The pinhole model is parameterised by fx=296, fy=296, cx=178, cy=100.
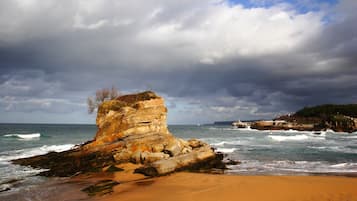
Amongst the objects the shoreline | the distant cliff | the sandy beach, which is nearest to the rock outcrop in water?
the shoreline

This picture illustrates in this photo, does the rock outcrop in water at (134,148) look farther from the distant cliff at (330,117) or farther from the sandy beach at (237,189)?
the distant cliff at (330,117)

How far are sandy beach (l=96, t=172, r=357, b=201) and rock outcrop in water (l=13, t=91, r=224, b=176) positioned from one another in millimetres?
2939

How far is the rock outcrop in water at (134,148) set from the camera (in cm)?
2088

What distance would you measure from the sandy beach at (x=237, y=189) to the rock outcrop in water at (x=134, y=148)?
294cm

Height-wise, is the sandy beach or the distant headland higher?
the distant headland

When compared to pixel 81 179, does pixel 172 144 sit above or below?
above

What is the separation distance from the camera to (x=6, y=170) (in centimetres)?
2223

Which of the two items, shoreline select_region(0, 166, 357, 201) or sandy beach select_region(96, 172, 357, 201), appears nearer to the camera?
sandy beach select_region(96, 172, 357, 201)

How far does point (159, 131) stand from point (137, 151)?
478 cm

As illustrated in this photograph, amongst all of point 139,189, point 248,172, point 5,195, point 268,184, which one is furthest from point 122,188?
point 248,172

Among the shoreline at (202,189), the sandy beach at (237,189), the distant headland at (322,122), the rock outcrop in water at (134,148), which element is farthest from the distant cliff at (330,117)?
the sandy beach at (237,189)

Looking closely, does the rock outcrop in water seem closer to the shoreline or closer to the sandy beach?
the shoreline

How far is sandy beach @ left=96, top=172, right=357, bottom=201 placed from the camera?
12.7 meters

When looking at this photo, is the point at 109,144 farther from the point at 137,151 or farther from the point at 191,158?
the point at 191,158
